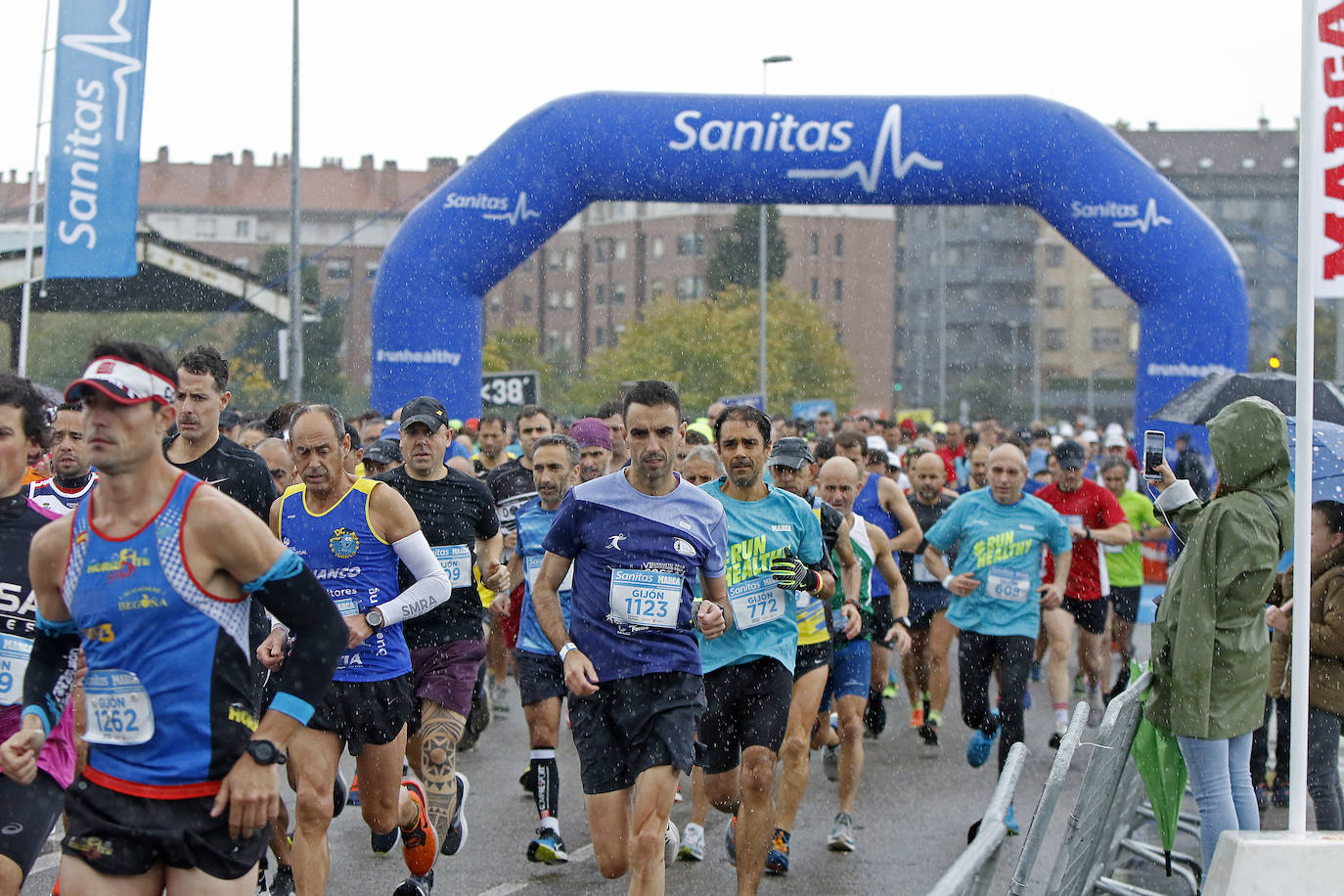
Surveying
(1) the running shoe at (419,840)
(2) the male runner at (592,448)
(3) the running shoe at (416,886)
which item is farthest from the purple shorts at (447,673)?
(2) the male runner at (592,448)

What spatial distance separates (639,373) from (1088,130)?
46950mm

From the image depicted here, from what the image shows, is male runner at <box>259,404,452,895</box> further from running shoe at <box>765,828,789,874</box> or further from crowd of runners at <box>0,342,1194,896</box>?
running shoe at <box>765,828,789,874</box>

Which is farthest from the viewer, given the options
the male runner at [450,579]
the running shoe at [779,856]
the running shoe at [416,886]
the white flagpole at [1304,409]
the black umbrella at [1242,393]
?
the black umbrella at [1242,393]

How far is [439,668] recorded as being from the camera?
6.63 meters

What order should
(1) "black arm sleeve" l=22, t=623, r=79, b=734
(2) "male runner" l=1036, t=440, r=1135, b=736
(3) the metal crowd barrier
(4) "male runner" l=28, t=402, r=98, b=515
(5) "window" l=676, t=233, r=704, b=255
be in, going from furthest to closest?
(5) "window" l=676, t=233, r=704, b=255 < (2) "male runner" l=1036, t=440, r=1135, b=736 < (4) "male runner" l=28, t=402, r=98, b=515 < (1) "black arm sleeve" l=22, t=623, r=79, b=734 < (3) the metal crowd barrier

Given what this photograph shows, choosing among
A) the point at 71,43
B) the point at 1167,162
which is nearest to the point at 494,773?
the point at 71,43

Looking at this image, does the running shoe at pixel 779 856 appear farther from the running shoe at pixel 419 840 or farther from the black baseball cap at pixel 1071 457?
the black baseball cap at pixel 1071 457

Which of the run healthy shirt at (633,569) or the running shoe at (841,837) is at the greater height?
the run healthy shirt at (633,569)

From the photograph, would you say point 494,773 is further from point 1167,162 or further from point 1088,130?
point 1167,162

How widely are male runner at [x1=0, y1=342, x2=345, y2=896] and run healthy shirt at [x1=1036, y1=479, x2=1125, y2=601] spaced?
8.21 metres

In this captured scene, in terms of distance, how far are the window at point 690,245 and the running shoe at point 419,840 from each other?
7982cm

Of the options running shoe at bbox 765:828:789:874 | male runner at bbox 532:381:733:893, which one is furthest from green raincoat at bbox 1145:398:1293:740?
running shoe at bbox 765:828:789:874

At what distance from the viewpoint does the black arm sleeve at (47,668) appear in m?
3.60

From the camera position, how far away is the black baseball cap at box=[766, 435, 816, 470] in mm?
7121
